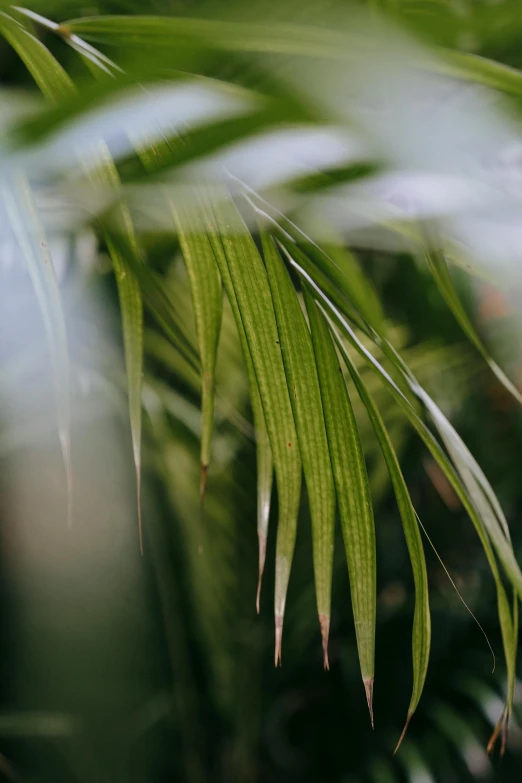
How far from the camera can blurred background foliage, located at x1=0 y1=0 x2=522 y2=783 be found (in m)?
0.62

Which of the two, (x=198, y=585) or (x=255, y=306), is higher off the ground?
(x=255, y=306)

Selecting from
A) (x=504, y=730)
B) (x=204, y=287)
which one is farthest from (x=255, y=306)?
(x=504, y=730)

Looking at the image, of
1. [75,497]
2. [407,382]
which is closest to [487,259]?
[407,382]

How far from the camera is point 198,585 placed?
0.65 meters

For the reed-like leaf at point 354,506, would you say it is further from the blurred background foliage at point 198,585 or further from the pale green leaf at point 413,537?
the blurred background foliage at point 198,585

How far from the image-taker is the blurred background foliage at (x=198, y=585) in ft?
2.03

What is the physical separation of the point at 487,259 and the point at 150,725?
31.7 inches

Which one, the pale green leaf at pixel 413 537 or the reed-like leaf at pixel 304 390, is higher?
the reed-like leaf at pixel 304 390

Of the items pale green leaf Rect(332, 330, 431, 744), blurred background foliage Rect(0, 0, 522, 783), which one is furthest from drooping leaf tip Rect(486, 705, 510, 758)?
blurred background foliage Rect(0, 0, 522, 783)

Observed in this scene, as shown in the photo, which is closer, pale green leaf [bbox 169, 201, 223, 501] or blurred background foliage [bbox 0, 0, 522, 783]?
pale green leaf [bbox 169, 201, 223, 501]

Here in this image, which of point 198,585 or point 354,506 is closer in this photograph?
point 354,506

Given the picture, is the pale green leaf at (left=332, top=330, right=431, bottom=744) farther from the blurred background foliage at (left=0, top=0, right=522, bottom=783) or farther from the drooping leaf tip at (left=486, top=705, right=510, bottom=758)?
the blurred background foliage at (left=0, top=0, right=522, bottom=783)

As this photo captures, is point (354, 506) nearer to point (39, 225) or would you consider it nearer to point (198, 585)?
point (39, 225)

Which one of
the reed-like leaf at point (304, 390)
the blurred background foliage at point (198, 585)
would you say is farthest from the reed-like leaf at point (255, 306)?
the blurred background foliage at point (198, 585)
